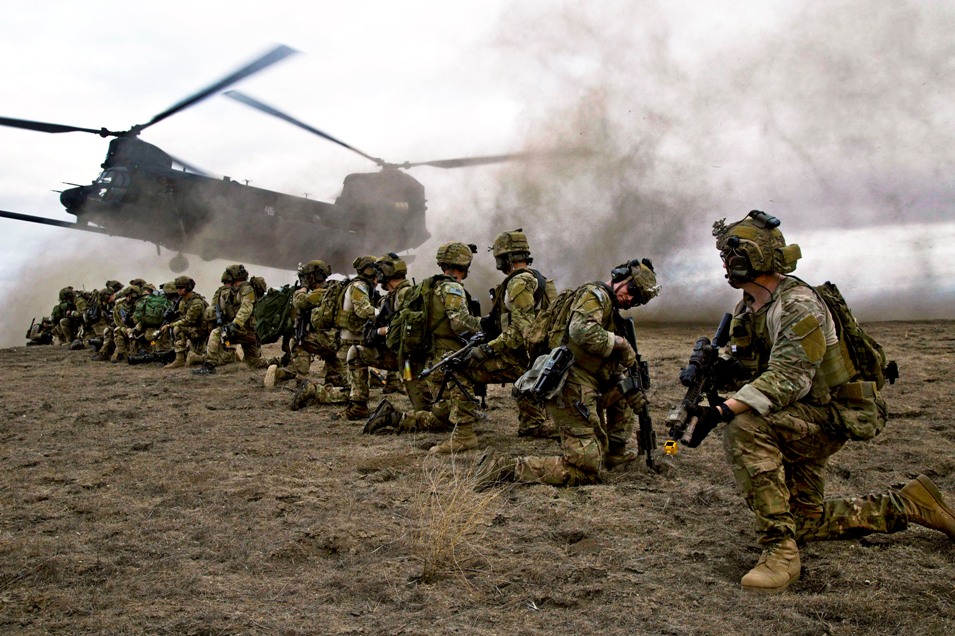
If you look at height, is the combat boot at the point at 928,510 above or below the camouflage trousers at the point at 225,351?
below

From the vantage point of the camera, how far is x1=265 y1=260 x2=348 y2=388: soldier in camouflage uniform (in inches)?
441

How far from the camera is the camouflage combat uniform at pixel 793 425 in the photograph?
12.9ft

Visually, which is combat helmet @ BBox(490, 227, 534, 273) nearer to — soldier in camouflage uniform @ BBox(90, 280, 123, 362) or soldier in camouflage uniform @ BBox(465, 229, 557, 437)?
soldier in camouflage uniform @ BBox(465, 229, 557, 437)

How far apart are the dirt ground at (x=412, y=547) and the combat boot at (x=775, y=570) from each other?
8 centimetres

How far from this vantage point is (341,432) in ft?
28.1

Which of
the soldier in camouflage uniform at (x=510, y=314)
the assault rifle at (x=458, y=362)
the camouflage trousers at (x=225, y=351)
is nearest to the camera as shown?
the soldier in camouflage uniform at (x=510, y=314)

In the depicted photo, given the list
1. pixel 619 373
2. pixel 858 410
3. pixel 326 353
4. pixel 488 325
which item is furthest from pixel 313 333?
pixel 858 410

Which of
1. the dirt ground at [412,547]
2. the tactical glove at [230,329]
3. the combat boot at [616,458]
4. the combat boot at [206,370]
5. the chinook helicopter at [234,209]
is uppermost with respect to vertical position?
the chinook helicopter at [234,209]

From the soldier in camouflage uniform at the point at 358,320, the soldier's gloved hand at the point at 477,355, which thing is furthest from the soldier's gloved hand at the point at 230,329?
the soldier's gloved hand at the point at 477,355

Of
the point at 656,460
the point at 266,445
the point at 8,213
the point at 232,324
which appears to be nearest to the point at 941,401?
the point at 656,460

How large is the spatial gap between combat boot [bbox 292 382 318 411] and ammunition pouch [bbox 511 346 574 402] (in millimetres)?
5314

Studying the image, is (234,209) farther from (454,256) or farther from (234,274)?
(454,256)

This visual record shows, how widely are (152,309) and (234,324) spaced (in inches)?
155

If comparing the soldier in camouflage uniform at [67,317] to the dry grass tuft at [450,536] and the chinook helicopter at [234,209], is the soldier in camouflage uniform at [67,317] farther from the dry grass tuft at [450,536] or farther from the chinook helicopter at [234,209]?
the dry grass tuft at [450,536]
